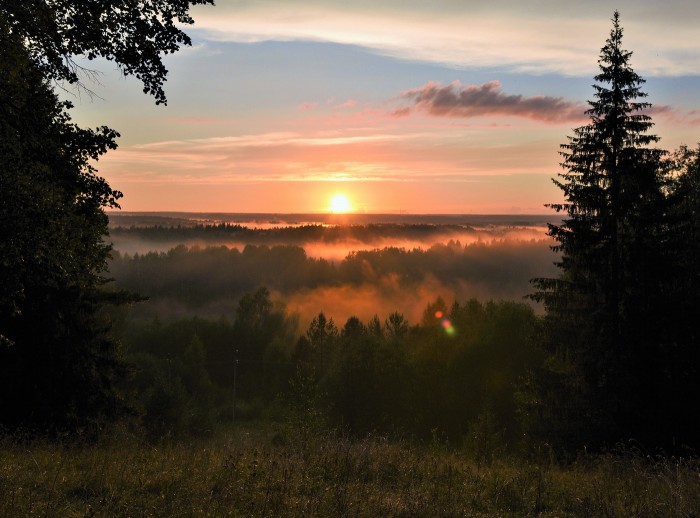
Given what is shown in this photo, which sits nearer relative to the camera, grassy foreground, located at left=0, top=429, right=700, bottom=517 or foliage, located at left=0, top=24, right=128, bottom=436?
grassy foreground, located at left=0, top=429, right=700, bottom=517

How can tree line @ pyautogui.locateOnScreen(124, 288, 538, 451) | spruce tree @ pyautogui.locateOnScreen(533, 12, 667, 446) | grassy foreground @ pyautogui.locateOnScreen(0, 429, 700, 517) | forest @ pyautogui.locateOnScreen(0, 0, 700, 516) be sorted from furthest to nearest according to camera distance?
tree line @ pyautogui.locateOnScreen(124, 288, 538, 451) < spruce tree @ pyautogui.locateOnScreen(533, 12, 667, 446) < forest @ pyautogui.locateOnScreen(0, 0, 700, 516) < grassy foreground @ pyautogui.locateOnScreen(0, 429, 700, 517)

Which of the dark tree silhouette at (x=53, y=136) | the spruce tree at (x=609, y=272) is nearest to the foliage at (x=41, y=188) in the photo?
the dark tree silhouette at (x=53, y=136)

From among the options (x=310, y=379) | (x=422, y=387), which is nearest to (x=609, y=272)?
(x=310, y=379)

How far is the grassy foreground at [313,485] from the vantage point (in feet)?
24.9

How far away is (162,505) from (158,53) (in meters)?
6.24

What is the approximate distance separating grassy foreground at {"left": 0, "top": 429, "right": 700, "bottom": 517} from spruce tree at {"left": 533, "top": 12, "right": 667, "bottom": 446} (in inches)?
362

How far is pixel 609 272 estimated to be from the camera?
67.1 feet

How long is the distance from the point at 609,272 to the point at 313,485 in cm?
1509

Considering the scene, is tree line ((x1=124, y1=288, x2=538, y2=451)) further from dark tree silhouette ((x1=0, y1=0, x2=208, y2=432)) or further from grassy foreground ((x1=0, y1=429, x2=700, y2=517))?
dark tree silhouette ((x1=0, y1=0, x2=208, y2=432))

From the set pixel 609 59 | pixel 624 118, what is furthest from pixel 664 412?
pixel 609 59

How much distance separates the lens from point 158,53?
9.14 m

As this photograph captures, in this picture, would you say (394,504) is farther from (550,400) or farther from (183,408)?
(183,408)

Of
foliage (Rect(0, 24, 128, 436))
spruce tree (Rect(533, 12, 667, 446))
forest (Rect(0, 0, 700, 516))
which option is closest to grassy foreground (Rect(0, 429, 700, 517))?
forest (Rect(0, 0, 700, 516))

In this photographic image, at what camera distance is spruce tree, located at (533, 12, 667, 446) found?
19719mm
